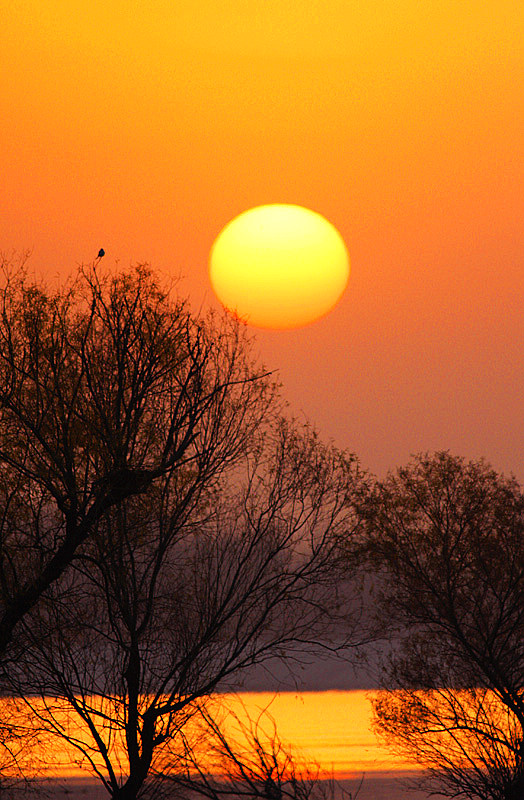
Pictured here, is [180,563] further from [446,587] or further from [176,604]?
[446,587]

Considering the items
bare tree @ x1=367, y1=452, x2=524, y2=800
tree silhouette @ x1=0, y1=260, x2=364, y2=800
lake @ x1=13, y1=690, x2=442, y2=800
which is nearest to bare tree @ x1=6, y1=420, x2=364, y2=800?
tree silhouette @ x1=0, y1=260, x2=364, y2=800

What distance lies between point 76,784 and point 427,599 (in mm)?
44783

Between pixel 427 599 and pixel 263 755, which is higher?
pixel 427 599

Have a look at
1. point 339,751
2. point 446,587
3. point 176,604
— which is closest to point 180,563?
point 176,604

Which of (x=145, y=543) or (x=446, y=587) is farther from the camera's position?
(x=446, y=587)

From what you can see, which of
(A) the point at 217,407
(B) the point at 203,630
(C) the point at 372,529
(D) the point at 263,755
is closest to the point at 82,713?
(B) the point at 203,630

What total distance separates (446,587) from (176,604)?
14.4 meters

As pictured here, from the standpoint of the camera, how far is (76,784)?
70.1 meters

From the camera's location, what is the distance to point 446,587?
3400 centimetres

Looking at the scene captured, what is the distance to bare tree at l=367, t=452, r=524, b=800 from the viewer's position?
33.1m

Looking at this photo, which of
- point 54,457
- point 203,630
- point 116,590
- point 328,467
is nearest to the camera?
point 54,457

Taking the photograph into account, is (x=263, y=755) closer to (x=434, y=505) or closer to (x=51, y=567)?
(x=51, y=567)

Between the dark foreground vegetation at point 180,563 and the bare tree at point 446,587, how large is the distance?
8 cm

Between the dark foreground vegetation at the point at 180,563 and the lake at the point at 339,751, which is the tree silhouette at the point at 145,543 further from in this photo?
the lake at the point at 339,751
